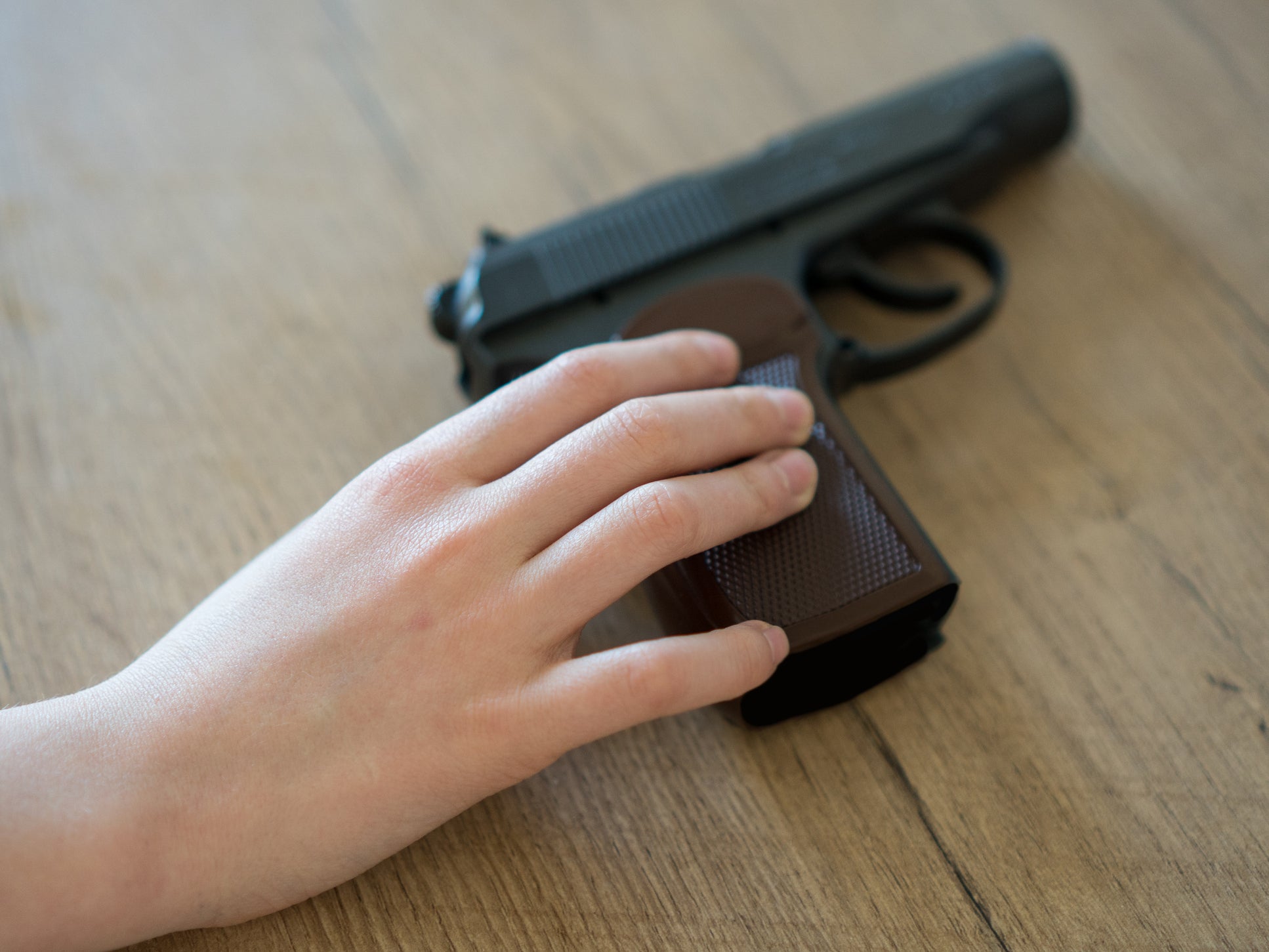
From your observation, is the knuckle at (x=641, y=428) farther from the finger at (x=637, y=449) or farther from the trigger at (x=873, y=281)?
the trigger at (x=873, y=281)

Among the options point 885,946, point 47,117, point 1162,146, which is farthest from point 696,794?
point 47,117

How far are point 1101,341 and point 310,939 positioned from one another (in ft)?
2.50

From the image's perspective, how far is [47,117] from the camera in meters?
0.92

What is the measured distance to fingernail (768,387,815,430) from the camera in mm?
644

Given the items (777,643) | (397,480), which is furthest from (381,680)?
(777,643)

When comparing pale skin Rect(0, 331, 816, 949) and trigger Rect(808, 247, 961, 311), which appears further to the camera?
trigger Rect(808, 247, 961, 311)

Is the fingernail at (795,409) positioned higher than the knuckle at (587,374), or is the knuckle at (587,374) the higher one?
the fingernail at (795,409)

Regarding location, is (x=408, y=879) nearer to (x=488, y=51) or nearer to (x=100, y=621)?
(x=100, y=621)

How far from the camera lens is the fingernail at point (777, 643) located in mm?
556

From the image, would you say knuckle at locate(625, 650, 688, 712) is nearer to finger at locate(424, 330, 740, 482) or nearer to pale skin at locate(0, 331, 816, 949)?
pale skin at locate(0, 331, 816, 949)

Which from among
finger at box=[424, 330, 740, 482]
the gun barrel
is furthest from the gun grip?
the gun barrel

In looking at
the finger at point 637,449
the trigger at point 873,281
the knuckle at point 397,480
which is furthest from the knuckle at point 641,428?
the trigger at point 873,281

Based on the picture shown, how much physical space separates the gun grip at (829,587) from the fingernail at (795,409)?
1 cm

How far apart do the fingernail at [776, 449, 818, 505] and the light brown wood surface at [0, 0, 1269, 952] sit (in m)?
0.15
